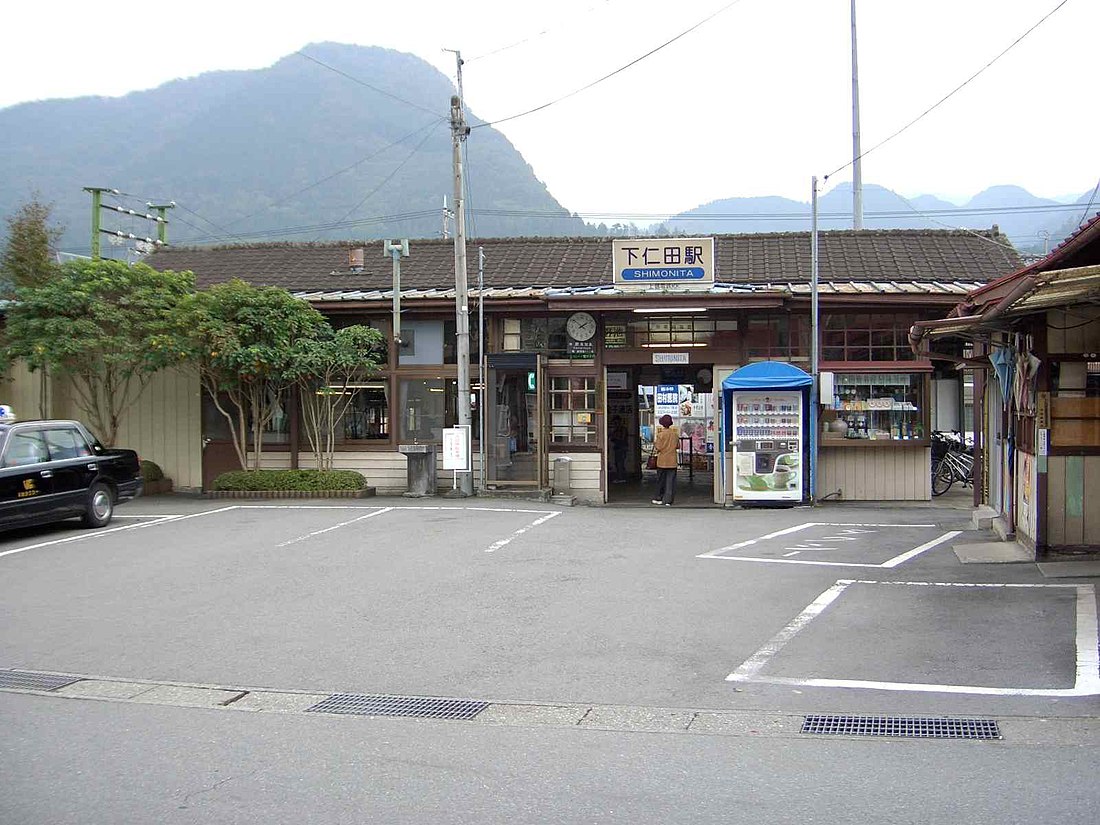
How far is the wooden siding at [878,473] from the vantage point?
18141mm

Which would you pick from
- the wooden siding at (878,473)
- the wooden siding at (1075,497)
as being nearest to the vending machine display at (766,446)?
the wooden siding at (878,473)

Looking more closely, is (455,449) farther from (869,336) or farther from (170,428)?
(869,336)

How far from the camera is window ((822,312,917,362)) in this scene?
1822cm

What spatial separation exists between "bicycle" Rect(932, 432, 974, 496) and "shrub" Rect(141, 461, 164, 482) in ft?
53.1

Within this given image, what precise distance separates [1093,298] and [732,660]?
4.52 m

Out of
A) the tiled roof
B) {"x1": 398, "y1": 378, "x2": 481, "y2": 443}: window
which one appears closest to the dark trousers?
→ the tiled roof

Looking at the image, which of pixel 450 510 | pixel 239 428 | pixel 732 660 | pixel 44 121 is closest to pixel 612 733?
pixel 732 660

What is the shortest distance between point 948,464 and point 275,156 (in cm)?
10775

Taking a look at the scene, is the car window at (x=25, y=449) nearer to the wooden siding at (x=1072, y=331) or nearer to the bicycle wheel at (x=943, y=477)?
the wooden siding at (x=1072, y=331)

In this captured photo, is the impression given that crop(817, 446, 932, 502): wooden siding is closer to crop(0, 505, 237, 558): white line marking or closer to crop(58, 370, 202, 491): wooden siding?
crop(0, 505, 237, 558): white line marking

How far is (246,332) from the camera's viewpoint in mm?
17672

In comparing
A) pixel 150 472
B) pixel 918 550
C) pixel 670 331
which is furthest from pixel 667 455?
pixel 150 472

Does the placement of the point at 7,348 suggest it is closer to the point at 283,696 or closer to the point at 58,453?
the point at 58,453

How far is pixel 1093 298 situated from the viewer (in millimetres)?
8344
